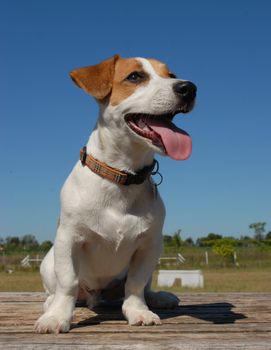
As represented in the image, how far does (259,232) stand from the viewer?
2547 inches

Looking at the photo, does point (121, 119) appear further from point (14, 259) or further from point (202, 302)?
point (14, 259)

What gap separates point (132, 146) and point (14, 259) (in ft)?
126

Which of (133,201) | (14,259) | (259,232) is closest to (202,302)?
(133,201)

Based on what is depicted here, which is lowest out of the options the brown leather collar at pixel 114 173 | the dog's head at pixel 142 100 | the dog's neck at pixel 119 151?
the brown leather collar at pixel 114 173

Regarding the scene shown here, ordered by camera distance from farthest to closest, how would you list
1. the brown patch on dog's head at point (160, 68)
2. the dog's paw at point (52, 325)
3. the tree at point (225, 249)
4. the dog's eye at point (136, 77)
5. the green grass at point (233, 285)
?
the tree at point (225, 249)
the green grass at point (233, 285)
the brown patch on dog's head at point (160, 68)
the dog's eye at point (136, 77)
the dog's paw at point (52, 325)

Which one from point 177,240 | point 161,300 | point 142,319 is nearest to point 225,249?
point 177,240

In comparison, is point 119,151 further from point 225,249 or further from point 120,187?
point 225,249

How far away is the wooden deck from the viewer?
7.84 feet

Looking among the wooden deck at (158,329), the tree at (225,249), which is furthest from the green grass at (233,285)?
the tree at (225,249)

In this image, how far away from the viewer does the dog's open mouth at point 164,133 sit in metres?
2.82

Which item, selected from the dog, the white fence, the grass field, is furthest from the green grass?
the dog

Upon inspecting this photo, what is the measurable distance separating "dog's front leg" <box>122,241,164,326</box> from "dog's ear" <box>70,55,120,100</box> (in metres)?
1.11

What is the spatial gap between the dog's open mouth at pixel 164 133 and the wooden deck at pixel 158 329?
106cm

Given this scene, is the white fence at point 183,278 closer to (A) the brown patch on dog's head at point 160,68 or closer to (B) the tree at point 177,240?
(A) the brown patch on dog's head at point 160,68
